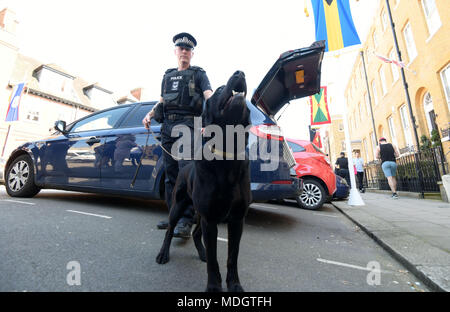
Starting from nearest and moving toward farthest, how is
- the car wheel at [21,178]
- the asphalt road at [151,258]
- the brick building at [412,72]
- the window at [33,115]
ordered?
the asphalt road at [151,258] < the car wheel at [21,178] < the brick building at [412,72] < the window at [33,115]

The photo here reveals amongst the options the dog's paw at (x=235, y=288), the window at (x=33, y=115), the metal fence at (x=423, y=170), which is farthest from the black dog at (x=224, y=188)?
the window at (x=33, y=115)

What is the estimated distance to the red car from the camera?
504 cm

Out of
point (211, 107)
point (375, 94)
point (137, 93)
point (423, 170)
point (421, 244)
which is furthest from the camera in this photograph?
point (137, 93)

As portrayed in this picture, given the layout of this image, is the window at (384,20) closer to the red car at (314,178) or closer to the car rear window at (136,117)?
the red car at (314,178)

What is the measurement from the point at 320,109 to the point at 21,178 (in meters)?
9.83

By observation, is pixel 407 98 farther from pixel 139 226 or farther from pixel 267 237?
pixel 139 226

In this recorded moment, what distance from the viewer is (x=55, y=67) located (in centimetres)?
2111

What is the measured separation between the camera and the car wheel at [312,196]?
198 inches

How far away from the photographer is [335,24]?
615 cm

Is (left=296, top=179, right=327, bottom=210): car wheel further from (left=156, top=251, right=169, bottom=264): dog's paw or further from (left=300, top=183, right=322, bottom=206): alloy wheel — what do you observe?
(left=156, top=251, right=169, bottom=264): dog's paw

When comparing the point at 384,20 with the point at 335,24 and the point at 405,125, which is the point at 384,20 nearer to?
the point at 405,125

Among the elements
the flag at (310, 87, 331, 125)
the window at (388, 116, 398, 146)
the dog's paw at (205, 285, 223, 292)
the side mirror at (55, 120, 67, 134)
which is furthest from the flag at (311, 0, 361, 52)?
the window at (388, 116, 398, 146)

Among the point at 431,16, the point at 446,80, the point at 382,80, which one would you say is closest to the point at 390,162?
the point at 446,80
